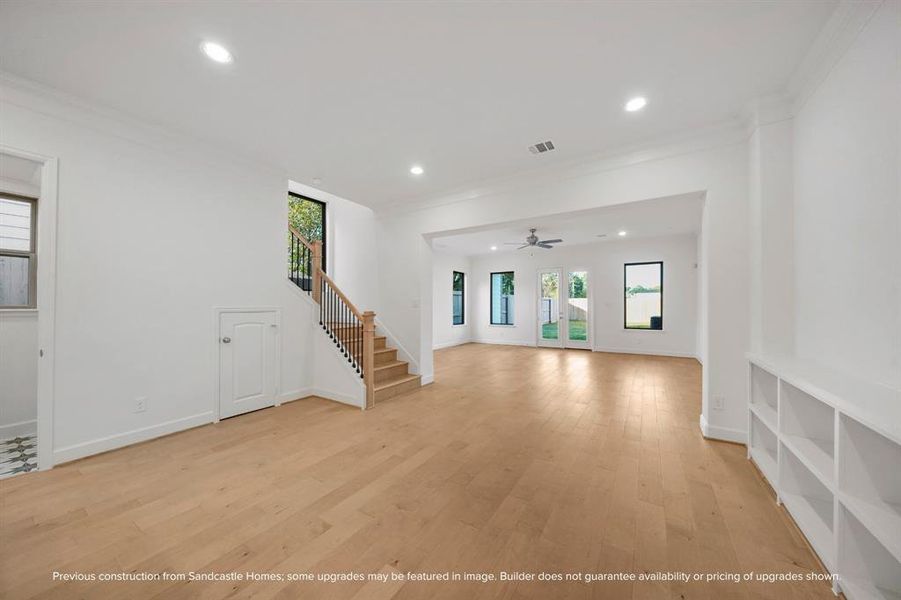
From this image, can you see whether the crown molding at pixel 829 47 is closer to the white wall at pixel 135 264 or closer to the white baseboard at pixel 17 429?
the white wall at pixel 135 264

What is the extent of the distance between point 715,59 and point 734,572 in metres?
3.14

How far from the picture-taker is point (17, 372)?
329 cm

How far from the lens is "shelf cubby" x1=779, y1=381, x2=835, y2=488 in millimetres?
1917

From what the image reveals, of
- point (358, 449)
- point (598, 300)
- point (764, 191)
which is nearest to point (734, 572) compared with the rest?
point (358, 449)

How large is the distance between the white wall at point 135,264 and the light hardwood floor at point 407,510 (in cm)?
40

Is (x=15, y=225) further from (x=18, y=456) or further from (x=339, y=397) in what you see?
(x=339, y=397)

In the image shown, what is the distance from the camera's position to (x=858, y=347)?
1825mm

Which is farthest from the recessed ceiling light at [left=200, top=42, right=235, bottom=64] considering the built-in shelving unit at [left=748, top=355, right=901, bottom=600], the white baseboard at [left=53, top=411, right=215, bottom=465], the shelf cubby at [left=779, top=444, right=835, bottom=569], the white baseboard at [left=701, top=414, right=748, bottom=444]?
the white baseboard at [left=701, top=414, right=748, bottom=444]

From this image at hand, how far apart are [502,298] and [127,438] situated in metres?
8.98

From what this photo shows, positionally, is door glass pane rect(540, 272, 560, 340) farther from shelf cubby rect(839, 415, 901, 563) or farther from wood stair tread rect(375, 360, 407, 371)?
shelf cubby rect(839, 415, 901, 563)

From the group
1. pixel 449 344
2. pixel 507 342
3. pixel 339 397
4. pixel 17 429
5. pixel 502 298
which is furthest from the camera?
pixel 502 298

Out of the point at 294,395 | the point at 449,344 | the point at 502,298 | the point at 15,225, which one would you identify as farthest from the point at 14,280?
the point at 502,298

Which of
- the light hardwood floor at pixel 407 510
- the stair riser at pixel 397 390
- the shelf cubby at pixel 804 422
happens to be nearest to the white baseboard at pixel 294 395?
the light hardwood floor at pixel 407 510

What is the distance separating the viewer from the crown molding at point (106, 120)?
247cm
